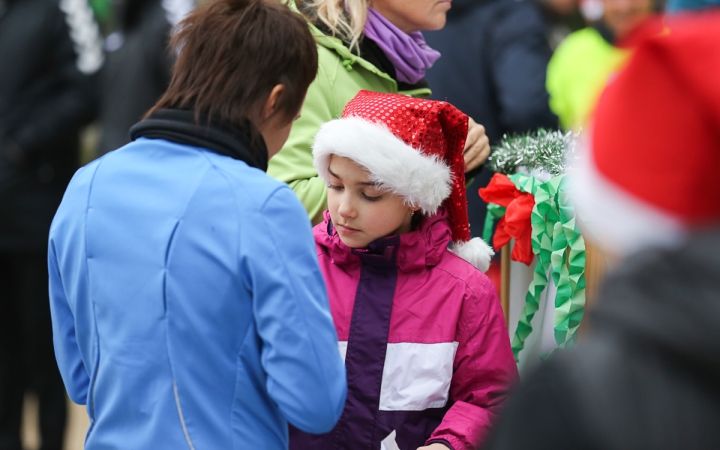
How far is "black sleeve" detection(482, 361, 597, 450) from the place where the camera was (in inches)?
30.7

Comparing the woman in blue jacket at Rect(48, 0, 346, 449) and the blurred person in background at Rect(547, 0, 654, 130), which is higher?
the woman in blue jacket at Rect(48, 0, 346, 449)

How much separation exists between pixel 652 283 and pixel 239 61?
3.04 ft

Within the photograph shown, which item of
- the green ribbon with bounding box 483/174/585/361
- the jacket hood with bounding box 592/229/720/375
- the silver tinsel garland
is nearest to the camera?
the jacket hood with bounding box 592/229/720/375

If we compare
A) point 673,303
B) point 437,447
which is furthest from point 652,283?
point 437,447

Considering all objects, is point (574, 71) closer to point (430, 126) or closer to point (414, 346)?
point (430, 126)

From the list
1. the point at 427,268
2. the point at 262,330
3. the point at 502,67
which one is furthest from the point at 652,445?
the point at 502,67

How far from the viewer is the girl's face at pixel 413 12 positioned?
2.13 metres

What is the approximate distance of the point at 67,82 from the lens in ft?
11.6

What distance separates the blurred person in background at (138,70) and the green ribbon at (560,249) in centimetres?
199

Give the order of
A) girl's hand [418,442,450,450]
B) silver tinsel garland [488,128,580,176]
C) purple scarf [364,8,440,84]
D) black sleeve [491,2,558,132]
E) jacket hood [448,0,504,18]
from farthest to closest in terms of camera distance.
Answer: jacket hood [448,0,504,18] → black sleeve [491,2,558,132] → purple scarf [364,8,440,84] → silver tinsel garland [488,128,580,176] → girl's hand [418,442,450,450]

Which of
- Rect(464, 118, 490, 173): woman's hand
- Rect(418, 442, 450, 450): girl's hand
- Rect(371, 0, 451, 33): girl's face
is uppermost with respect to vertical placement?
Rect(371, 0, 451, 33): girl's face

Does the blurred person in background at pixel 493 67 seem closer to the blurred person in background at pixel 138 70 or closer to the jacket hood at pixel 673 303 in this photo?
the blurred person in background at pixel 138 70

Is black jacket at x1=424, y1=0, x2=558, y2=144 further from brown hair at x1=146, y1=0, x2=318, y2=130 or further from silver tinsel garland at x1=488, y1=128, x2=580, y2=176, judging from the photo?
brown hair at x1=146, y1=0, x2=318, y2=130

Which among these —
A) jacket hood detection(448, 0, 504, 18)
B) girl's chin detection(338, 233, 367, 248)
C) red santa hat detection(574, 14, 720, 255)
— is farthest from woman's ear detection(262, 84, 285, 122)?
jacket hood detection(448, 0, 504, 18)
